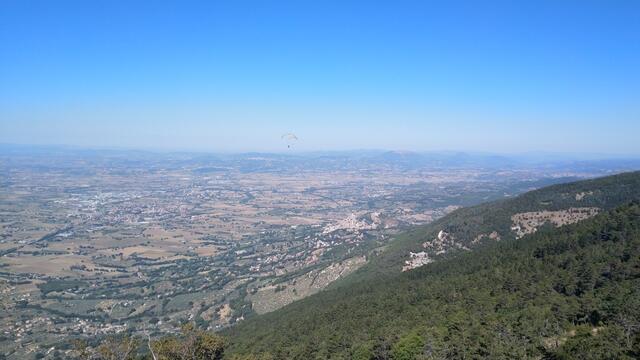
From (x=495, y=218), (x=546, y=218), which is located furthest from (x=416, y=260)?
(x=546, y=218)

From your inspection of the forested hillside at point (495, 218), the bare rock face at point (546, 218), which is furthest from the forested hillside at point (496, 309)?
the forested hillside at point (495, 218)

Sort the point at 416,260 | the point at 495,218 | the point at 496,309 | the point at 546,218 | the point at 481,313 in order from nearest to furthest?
the point at 481,313
the point at 496,309
the point at 416,260
the point at 546,218
the point at 495,218

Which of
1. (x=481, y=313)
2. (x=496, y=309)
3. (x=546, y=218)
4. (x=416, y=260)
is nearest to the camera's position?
(x=481, y=313)

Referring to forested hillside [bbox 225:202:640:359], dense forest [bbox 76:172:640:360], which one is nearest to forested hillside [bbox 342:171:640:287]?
dense forest [bbox 76:172:640:360]

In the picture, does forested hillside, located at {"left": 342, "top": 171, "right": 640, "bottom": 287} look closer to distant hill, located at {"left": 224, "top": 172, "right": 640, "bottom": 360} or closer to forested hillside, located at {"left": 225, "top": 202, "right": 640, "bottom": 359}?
distant hill, located at {"left": 224, "top": 172, "right": 640, "bottom": 360}

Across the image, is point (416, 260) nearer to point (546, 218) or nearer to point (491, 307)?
point (546, 218)

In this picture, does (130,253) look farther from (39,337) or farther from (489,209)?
(489,209)

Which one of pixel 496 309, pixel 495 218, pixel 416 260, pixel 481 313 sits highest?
pixel 495 218
